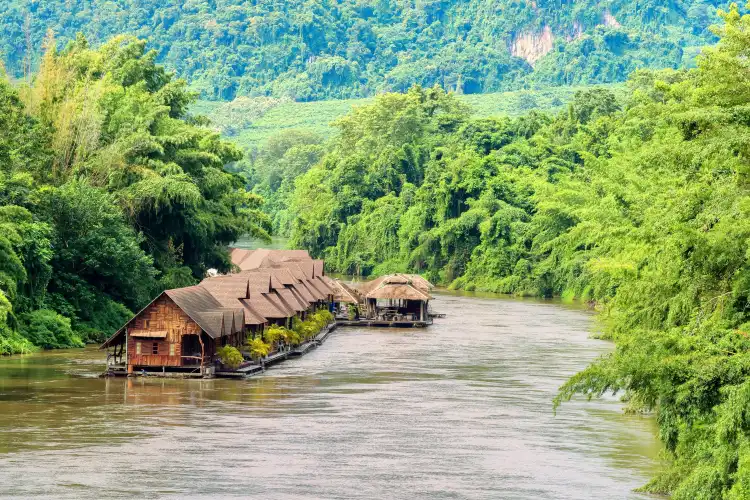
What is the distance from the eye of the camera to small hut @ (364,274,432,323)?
269ft

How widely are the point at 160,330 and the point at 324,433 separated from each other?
13616 mm

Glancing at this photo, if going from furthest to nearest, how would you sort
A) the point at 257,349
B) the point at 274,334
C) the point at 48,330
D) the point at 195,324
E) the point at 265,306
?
the point at 265,306
the point at 274,334
the point at 48,330
the point at 257,349
the point at 195,324

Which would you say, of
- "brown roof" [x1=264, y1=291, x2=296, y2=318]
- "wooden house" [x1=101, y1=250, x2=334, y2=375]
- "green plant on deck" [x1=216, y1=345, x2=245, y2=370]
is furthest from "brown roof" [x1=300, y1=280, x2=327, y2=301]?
"green plant on deck" [x1=216, y1=345, x2=245, y2=370]

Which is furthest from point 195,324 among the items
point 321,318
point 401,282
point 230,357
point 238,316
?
point 401,282

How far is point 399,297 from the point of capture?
8169 cm

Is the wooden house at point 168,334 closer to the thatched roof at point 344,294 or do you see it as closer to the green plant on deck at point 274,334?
the green plant on deck at point 274,334

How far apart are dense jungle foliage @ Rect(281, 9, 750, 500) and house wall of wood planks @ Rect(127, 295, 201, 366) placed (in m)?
16.3

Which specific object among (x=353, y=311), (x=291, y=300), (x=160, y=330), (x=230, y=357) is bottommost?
(x=230, y=357)

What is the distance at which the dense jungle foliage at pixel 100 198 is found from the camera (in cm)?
5962

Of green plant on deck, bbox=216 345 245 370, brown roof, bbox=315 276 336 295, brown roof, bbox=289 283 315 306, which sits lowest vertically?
green plant on deck, bbox=216 345 245 370

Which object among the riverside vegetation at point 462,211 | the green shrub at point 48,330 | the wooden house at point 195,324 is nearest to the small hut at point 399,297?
the riverside vegetation at point 462,211

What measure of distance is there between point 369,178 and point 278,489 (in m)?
103

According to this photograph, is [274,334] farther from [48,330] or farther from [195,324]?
[48,330]

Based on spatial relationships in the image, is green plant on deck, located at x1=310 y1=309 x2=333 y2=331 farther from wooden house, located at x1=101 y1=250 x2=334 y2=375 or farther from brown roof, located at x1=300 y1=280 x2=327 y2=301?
wooden house, located at x1=101 y1=250 x2=334 y2=375
